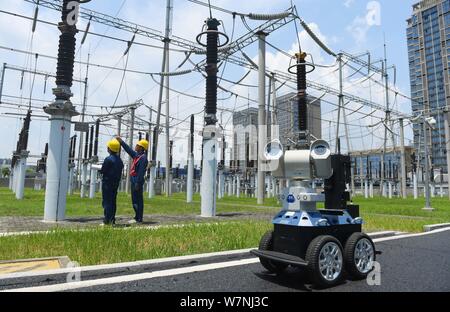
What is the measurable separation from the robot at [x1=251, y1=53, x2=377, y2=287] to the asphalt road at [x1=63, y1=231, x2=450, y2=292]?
23cm

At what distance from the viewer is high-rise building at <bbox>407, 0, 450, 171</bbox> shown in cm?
5662

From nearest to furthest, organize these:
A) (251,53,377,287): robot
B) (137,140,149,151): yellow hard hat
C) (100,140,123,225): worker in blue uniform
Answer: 1. (251,53,377,287): robot
2. (100,140,123,225): worker in blue uniform
3. (137,140,149,151): yellow hard hat

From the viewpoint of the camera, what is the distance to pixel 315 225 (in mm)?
4152

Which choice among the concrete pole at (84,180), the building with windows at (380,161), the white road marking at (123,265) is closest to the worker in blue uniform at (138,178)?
the white road marking at (123,265)

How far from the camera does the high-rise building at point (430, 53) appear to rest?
5662cm

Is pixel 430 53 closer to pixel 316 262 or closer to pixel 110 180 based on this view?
pixel 110 180

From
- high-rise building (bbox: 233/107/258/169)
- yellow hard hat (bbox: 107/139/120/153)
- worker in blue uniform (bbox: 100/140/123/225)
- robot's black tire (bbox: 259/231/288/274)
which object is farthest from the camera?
high-rise building (bbox: 233/107/258/169)

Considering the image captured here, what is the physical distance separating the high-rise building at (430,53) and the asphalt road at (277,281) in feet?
185

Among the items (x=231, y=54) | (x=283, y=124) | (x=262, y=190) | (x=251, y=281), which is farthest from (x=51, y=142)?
(x=283, y=124)

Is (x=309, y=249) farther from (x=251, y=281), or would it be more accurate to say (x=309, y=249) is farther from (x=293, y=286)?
(x=251, y=281)

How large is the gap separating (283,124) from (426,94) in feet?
120

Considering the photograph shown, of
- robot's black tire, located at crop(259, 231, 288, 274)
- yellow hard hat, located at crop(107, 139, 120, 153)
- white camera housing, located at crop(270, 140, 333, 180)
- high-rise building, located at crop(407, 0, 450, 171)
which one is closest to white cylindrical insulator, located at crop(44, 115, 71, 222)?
yellow hard hat, located at crop(107, 139, 120, 153)

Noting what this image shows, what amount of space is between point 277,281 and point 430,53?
228ft

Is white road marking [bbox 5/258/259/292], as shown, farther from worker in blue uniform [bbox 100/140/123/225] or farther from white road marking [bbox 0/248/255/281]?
worker in blue uniform [bbox 100/140/123/225]
